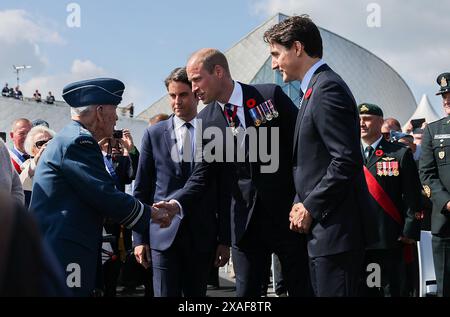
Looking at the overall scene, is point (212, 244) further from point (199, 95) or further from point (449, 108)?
point (449, 108)

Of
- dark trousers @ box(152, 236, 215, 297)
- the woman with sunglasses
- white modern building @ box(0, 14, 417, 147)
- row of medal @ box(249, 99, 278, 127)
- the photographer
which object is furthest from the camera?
white modern building @ box(0, 14, 417, 147)

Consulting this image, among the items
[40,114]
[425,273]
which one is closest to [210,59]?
[425,273]

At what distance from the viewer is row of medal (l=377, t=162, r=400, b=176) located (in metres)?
5.34

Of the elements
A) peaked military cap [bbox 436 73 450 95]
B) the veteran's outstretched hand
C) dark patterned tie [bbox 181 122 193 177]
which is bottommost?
the veteran's outstretched hand

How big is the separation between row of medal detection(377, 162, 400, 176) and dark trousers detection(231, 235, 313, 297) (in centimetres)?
224

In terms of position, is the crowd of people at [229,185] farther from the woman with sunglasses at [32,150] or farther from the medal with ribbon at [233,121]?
the woman with sunglasses at [32,150]

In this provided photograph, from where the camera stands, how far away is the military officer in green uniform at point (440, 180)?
475cm

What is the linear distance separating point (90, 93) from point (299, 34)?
121 cm

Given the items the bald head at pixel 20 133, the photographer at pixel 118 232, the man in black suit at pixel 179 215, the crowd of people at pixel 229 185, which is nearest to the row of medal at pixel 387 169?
the crowd of people at pixel 229 185

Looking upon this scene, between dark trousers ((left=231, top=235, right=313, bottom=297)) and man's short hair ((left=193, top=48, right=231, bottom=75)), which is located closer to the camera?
dark trousers ((left=231, top=235, right=313, bottom=297))

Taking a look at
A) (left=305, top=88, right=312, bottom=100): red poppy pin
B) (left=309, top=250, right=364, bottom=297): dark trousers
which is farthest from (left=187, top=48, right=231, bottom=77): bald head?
(left=309, top=250, right=364, bottom=297): dark trousers

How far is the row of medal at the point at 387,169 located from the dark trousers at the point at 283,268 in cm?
224

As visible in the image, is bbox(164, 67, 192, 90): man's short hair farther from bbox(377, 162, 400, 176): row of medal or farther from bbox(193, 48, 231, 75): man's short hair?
bbox(377, 162, 400, 176): row of medal
